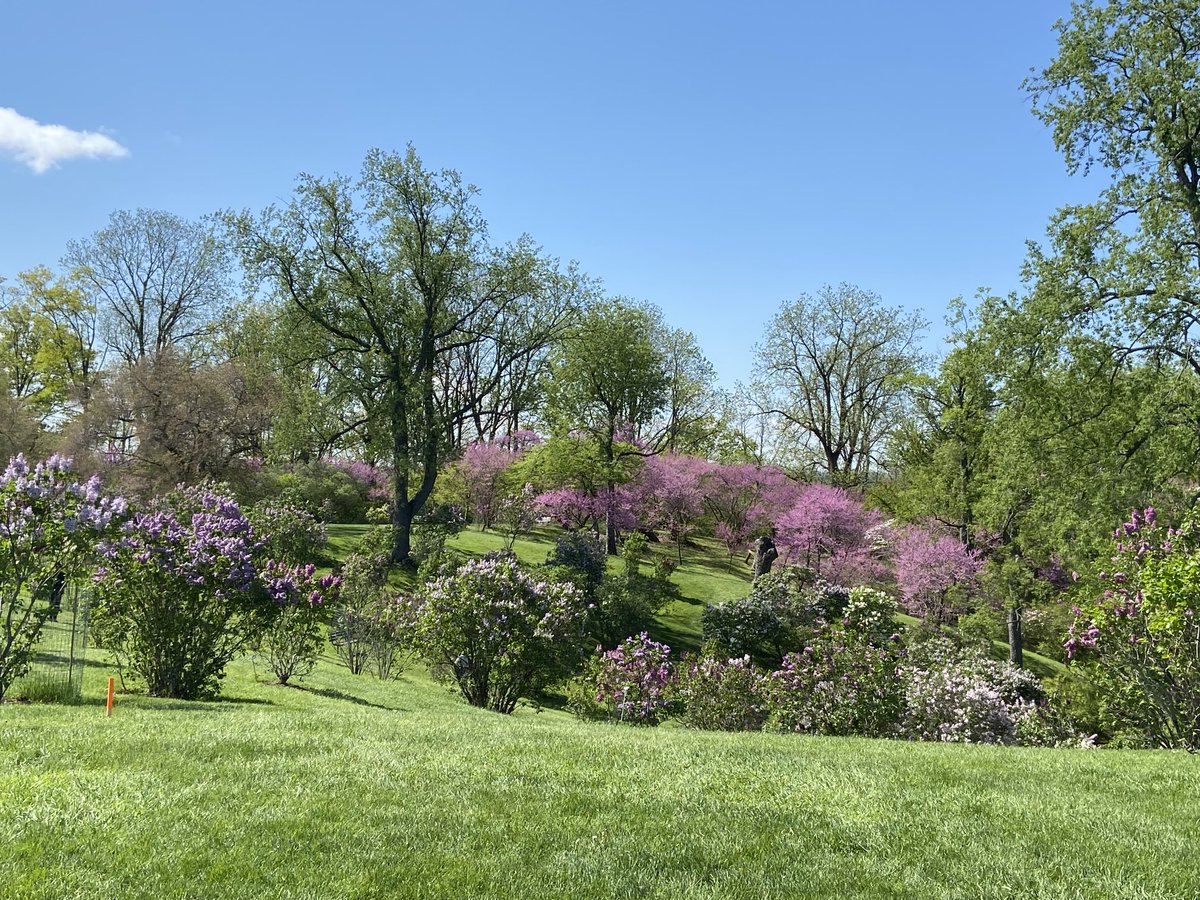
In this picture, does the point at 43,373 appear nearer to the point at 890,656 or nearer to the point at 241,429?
the point at 241,429

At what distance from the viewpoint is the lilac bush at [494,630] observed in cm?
1196

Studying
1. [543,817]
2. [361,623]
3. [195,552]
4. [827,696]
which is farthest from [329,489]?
[543,817]

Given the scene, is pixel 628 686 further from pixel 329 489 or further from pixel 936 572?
pixel 329 489

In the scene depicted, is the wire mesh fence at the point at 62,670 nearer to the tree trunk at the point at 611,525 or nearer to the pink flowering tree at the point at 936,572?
the pink flowering tree at the point at 936,572

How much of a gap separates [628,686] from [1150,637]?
702 centimetres

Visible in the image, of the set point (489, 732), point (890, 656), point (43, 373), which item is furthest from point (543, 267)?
point (43, 373)

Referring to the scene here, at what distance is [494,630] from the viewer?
39.2ft

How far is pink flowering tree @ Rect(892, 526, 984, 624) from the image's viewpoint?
26.6 meters

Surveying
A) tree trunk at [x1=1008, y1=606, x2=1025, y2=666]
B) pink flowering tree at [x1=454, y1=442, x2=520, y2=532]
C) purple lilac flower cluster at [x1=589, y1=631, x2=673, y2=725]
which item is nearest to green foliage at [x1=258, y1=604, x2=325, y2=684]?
purple lilac flower cluster at [x1=589, y1=631, x2=673, y2=725]

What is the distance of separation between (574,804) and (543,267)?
25664mm

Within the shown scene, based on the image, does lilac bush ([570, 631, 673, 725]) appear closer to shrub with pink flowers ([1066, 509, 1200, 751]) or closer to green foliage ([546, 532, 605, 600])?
shrub with pink flowers ([1066, 509, 1200, 751])

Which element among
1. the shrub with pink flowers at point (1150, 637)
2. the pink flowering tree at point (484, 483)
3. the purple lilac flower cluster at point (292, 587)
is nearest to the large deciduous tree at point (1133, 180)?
the shrub with pink flowers at point (1150, 637)

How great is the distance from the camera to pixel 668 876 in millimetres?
4016

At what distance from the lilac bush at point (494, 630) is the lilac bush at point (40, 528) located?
499 centimetres
